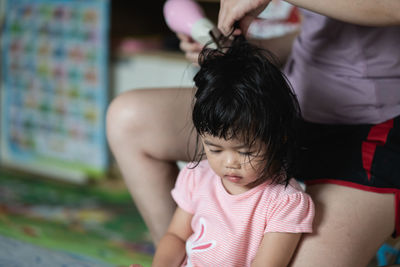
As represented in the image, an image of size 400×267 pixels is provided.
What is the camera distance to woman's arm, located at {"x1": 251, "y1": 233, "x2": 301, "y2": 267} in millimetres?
672

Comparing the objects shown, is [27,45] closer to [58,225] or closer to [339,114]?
[58,225]

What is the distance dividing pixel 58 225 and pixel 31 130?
2.07ft

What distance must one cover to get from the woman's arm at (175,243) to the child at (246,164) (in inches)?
1.1

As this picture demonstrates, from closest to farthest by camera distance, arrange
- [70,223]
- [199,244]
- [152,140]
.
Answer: [199,244] → [152,140] → [70,223]

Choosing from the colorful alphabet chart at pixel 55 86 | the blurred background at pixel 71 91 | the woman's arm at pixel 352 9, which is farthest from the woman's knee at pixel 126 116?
the colorful alphabet chart at pixel 55 86

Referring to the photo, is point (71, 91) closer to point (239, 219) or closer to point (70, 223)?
point (70, 223)

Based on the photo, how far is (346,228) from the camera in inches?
27.6

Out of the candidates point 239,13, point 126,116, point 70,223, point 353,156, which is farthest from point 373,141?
point 70,223

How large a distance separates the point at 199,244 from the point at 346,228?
0.72 feet

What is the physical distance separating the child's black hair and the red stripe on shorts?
0.43ft

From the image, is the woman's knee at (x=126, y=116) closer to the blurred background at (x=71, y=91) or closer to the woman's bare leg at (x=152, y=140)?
the woman's bare leg at (x=152, y=140)

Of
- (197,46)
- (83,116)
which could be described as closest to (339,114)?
(197,46)

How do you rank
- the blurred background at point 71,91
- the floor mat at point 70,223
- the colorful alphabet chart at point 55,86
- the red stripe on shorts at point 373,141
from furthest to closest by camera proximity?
the colorful alphabet chart at point 55,86, the blurred background at point 71,91, the floor mat at point 70,223, the red stripe on shorts at point 373,141

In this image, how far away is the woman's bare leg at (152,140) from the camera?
85 cm
